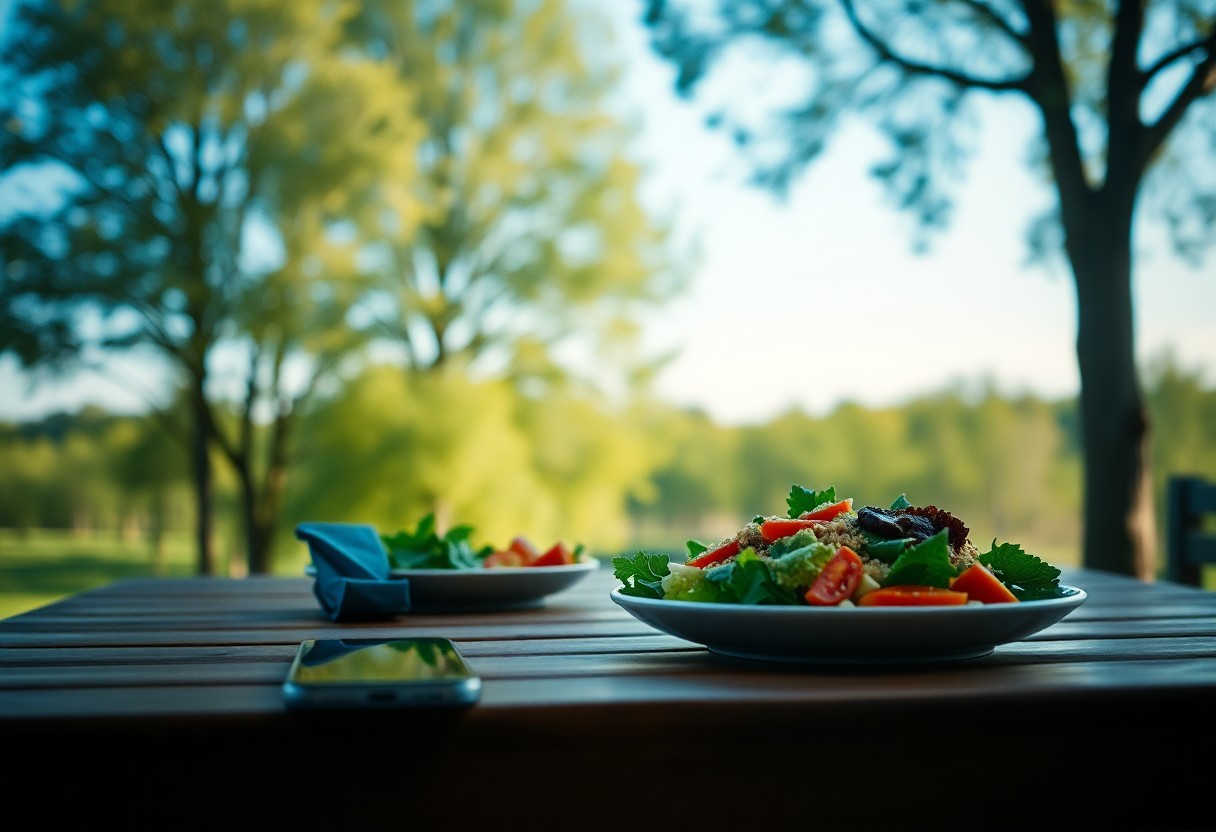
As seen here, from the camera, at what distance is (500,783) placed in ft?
2.48

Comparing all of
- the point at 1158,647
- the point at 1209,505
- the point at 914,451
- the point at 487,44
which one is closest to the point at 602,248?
the point at 487,44

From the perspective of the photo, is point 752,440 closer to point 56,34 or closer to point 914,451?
point 914,451

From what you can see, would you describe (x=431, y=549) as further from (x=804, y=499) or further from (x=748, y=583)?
(x=748, y=583)

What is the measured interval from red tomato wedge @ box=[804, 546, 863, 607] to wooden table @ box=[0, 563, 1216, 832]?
7 centimetres

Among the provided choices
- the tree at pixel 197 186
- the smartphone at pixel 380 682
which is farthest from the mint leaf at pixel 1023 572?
the tree at pixel 197 186

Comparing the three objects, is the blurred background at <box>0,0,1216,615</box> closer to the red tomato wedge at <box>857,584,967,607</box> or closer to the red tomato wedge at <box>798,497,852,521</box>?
the red tomato wedge at <box>798,497,852,521</box>

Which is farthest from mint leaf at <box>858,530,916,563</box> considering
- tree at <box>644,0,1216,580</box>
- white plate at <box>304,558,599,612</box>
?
tree at <box>644,0,1216,580</box>

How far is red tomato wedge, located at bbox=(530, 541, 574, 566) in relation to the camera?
1.60m

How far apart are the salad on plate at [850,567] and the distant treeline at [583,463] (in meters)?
5.96

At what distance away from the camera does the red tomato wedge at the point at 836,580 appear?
896mm

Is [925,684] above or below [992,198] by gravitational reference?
below

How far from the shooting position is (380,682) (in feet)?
2.42

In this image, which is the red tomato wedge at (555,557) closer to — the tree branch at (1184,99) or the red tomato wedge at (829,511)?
the red tomato wedge at (829,511)

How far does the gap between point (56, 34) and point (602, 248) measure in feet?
14.7
